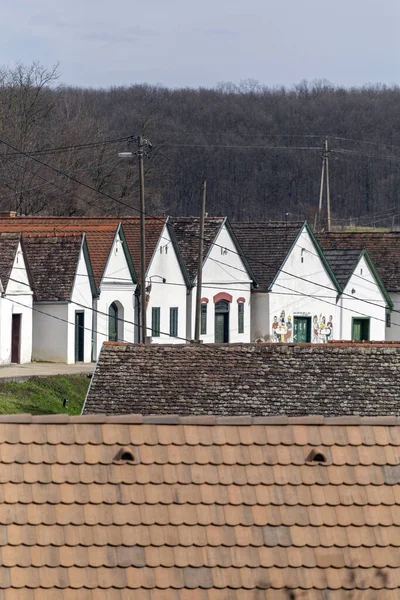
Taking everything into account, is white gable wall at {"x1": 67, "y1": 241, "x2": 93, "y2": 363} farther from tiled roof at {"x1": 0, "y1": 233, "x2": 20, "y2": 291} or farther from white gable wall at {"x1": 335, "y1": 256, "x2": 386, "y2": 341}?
white gable wall at {"x1": 335, "y1": 256, "x2": 386, "y2": 341}

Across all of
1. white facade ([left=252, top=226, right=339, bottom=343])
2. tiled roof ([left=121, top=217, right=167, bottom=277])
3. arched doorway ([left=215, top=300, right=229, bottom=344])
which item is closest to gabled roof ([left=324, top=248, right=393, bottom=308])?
white facade ([left=252, top=226, right=339, bottom=343])

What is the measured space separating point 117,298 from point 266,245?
10.1 metres

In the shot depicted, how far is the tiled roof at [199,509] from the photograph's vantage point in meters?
9.62

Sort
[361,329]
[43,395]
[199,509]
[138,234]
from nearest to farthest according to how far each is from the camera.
Answer: [199,509], [43,395], [138,234], [361,329]

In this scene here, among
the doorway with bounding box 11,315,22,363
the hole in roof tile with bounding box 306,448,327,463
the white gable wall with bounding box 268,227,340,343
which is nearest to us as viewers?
the hole in roof tile with bounding box 306,448,327,463

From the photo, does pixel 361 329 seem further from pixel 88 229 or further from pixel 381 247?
pixel 88 229

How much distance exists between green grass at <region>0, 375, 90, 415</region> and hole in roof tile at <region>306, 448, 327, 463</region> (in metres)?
19.1

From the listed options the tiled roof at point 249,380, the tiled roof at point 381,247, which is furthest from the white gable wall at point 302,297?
the tiled roof at point 249,380

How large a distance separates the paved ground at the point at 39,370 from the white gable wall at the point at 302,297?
37.2 ft

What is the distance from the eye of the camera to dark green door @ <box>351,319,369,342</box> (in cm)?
5172

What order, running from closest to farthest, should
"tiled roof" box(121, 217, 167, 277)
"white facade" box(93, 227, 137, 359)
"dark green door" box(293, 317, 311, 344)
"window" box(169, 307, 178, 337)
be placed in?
"white facade" box(93, 227, 137, 359) → "tiled roof" box(121, 217, 167, 277) → "window" box(169, 307, 178, 337) → "dark green door" box(293, 317, 311, 344)

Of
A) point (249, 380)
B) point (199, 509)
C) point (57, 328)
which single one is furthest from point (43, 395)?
point (199, 509)

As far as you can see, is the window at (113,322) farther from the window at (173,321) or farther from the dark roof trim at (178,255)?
the dark roof trim at (178,255)

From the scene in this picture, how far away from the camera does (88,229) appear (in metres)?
43.9
